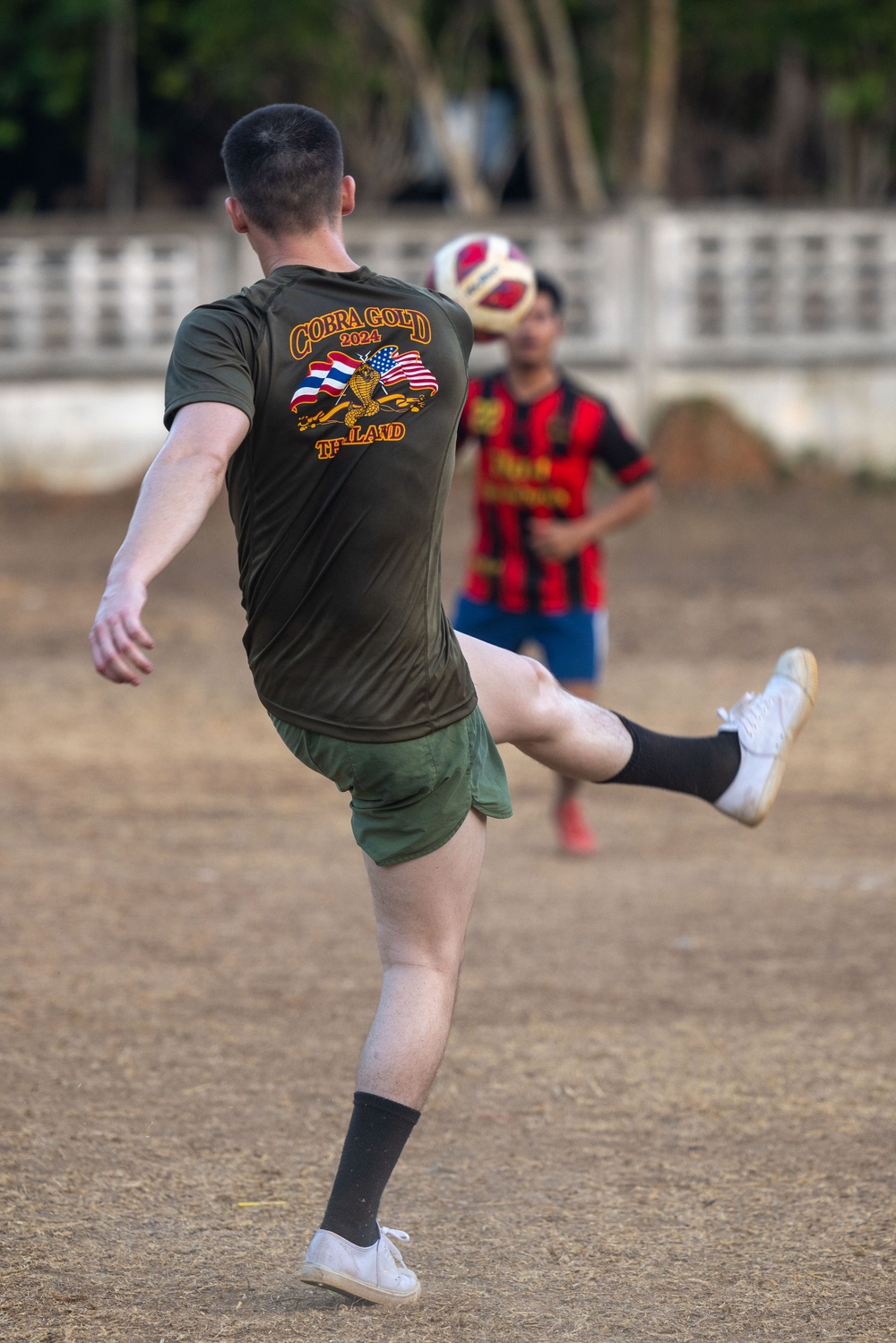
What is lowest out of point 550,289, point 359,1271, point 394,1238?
point 394,1238

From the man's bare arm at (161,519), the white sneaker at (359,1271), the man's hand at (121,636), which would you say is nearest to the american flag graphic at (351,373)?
the man's bare arm at (161,519)

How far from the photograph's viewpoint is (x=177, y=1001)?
5.20 m

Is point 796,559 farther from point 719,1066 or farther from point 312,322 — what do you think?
point 312,322

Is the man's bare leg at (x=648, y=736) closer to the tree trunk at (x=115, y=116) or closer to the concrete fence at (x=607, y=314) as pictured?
the concrete fence at (x=607, y=314)

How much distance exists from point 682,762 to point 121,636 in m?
1.56

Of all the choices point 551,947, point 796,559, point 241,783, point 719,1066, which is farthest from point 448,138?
point 719,1066

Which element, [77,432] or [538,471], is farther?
[77,432]

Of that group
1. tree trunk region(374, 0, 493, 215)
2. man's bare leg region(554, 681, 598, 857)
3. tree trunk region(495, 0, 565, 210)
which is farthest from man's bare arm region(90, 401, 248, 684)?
tree trunk region(495, 0, 565, 210)

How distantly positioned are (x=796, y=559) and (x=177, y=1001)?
8869 mm

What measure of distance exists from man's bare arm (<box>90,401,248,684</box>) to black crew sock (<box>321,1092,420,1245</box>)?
1018mm

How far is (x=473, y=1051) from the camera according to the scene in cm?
480

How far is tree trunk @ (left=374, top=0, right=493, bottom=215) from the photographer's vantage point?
640 inches

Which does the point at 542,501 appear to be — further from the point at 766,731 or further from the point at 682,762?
the point at 682,762

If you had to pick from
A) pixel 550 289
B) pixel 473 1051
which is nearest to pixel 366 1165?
pixel 473 1051
